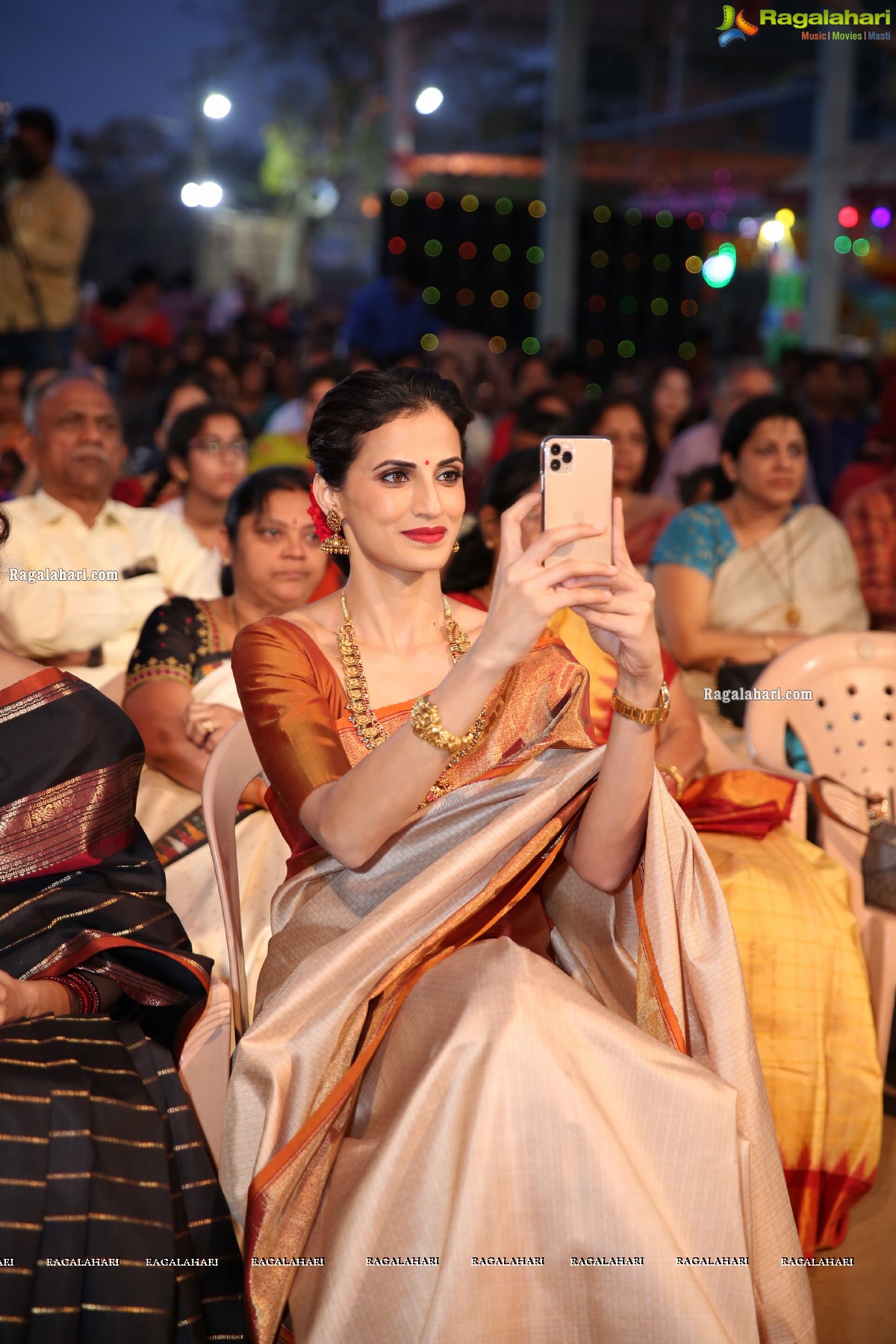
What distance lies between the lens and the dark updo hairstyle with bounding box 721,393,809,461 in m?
3.94

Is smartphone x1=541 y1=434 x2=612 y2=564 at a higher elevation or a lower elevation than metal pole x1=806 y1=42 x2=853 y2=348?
lower

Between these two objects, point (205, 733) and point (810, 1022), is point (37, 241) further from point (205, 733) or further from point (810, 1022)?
point (810, 1022)

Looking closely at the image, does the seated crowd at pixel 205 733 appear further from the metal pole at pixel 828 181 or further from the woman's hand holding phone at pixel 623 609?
the metal pole at pixel 828 181

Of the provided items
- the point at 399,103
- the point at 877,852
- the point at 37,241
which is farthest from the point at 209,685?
the point at 399,103

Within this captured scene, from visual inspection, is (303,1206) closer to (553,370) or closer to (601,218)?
Answer: (553,370)

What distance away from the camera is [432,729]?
5.42ft

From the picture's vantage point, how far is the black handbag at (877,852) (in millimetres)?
2740

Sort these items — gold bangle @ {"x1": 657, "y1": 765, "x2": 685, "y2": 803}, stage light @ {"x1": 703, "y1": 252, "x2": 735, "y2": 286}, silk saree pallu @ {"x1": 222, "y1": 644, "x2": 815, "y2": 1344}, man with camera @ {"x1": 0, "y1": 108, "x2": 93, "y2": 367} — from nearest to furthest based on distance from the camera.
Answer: silk saree pallu @ {"x1": 222, "y1": 644, "x2": 815, "y2": 1344} → gold bangle @ {"x1": 657, "y1": 765, "x2": 685, "y2": 803} → man with camera @ {"x1": 0, "y1": 108, "x2": 93, "y2": 367} → stage light @ {"x1": 703, "y1": 252, "x2": 735, "y2": 286}

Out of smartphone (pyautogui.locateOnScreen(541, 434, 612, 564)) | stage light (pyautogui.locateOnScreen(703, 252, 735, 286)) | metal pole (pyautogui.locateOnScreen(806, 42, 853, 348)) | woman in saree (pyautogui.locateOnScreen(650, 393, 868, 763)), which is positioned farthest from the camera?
stage light (pyautogui.locateOnScreen(703, 252, 735, 286))

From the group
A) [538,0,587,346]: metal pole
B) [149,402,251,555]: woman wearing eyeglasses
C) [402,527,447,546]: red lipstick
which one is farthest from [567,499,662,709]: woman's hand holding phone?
[538,0,587,346]: metal pole

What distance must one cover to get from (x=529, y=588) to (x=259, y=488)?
1.58m

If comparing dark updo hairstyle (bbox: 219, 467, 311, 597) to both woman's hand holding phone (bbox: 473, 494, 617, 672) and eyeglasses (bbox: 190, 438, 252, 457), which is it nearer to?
eyeglasses (bbox: 190, 438, 252, 457)

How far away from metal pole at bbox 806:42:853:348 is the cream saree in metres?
8.03

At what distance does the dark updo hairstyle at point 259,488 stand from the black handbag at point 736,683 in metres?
1.29
